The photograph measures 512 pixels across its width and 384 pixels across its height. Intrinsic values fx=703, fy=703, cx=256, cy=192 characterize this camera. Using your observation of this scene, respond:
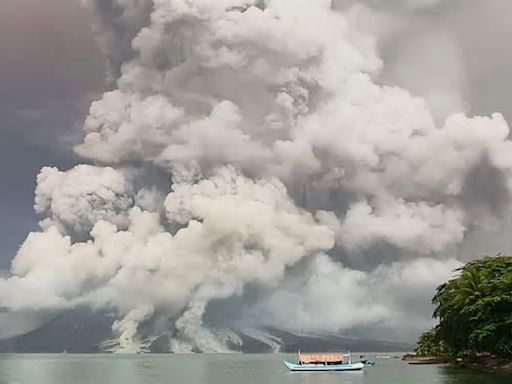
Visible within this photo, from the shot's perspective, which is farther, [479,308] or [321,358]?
[321,358]

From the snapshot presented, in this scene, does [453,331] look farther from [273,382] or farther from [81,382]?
[81,382]

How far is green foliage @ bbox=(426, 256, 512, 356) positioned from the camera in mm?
118125

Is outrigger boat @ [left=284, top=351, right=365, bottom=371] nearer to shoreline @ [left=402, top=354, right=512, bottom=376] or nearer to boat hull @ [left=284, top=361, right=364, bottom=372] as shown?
boat hull @ [left=284, top=361, right=364, bottom=372]

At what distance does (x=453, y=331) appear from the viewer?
137750 millimetres

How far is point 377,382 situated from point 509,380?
3221 centimetres

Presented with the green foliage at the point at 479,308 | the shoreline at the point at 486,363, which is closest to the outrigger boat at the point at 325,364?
Answer: the shoreline at the point at 486,363

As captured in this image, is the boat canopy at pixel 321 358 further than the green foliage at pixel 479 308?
Yes

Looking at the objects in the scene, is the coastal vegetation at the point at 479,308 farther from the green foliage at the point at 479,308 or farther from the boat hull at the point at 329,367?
the boat hull at the point at 329,367

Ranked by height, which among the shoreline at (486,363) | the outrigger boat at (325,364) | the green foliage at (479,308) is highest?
the green foliage at (479,308)

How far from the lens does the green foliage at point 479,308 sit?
118125 mm

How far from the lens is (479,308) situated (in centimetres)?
12181

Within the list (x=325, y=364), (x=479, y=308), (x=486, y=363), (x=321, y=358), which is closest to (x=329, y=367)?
(x=325, y=364)

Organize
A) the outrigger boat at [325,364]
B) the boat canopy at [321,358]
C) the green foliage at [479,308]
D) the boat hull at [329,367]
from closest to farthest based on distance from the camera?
the green foliage at [479,308] → the boat hull at [329,367] → the outrigger boat at [325,364] → the boat canopy at [321,358]

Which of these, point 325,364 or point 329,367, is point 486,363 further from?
point 325,364
